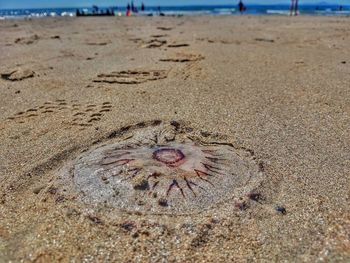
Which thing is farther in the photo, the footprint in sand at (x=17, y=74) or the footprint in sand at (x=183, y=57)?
the footprint in sand at (x=183, y=57)

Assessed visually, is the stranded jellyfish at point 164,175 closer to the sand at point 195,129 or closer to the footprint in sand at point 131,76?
the sand at point 195,129

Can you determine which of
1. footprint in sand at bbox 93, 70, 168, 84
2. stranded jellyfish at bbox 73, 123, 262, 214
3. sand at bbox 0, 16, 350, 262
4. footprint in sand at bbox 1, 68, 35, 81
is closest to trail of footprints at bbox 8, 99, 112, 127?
sand at bbox 0, 16, 350, 262

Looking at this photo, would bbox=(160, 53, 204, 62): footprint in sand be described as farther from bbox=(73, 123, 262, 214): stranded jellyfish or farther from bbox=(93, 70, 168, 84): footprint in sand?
bbox=(73, 123, 262, 214): stranded jellyfish

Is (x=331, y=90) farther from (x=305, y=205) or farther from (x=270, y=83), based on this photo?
(x=305, y=205)

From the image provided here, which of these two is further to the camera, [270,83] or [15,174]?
[270,83]

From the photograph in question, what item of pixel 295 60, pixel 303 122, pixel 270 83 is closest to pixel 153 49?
pixel 295 60

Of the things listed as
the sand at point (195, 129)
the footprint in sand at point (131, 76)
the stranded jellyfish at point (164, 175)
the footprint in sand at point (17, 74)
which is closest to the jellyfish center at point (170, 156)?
the stranded jellyfish at point (164, 175)
